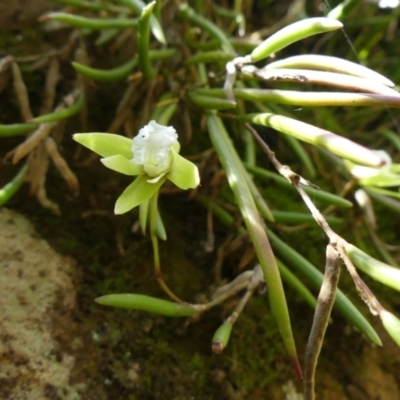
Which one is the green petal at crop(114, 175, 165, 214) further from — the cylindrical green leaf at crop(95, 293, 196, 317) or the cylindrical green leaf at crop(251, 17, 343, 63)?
the cylindrical green leaf at crop(251, 17, 343, 63)

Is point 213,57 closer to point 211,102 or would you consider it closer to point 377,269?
point 211,102

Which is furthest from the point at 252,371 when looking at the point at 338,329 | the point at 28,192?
the point at 28,192

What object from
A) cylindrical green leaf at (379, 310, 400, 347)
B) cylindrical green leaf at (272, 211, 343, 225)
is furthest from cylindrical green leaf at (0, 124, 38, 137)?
cylindrical green leaf at (379, 310, 400, 347)

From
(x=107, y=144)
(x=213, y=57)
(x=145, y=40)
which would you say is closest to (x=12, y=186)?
(x=107, y=144)

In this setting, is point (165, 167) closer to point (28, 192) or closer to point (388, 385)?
point (28, 192)

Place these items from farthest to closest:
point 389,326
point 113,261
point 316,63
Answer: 1. point 113,261
2. point 316,63
3. point 389,326

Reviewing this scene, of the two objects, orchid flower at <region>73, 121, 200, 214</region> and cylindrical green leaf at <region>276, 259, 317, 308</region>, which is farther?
cylindrical green leaf at <region>276, 259, 317, 308</region>
